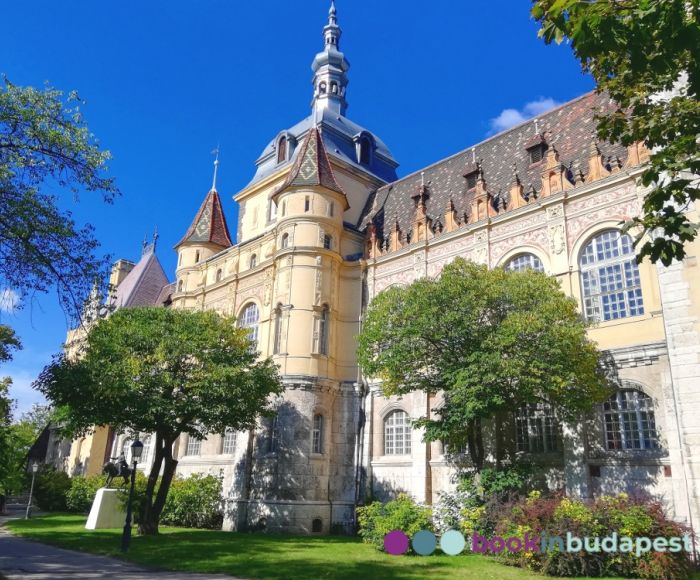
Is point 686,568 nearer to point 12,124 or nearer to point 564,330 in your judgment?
point 564,330

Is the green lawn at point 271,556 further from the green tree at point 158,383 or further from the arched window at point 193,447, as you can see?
the arched window at point 193,447

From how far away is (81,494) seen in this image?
35281 millimetres

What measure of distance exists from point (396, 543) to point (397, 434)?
836 cm

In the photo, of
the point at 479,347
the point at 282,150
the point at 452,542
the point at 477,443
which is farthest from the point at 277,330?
the point at 452,542

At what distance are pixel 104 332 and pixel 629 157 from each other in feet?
68.2

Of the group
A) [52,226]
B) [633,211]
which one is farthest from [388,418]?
[52,226]

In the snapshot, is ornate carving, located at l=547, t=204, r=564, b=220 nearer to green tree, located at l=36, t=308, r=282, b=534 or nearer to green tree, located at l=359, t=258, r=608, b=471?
green tree, located at l=359, t=258, r=608, b=471

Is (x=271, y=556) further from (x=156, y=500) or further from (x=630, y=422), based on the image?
(x=630, y=422)

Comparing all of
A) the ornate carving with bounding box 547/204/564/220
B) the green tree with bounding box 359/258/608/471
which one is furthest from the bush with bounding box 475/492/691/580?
the ornate carving with bounding box 547/204/564/220

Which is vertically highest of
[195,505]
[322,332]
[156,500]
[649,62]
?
[322,332]

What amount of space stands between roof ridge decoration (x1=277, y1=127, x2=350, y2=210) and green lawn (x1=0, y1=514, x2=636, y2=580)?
1681 centimetres

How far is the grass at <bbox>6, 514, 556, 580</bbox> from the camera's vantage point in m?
14.0

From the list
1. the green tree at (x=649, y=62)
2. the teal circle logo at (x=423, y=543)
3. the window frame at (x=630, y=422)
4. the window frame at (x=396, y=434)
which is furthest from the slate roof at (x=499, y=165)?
the teal circle logo at (x=423, y=543)

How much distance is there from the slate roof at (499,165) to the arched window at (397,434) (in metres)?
9.10
